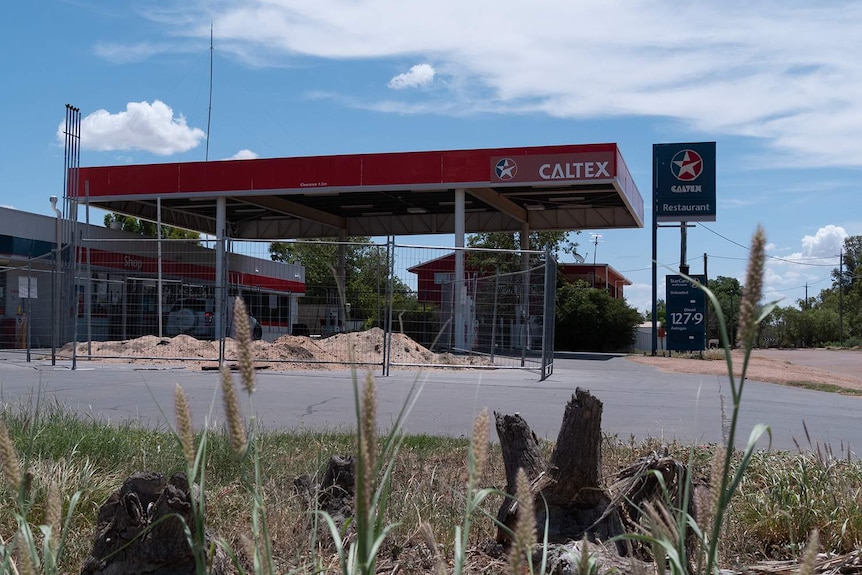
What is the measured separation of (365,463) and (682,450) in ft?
14.8

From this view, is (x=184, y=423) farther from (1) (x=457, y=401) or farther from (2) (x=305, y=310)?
(2) (x=305, y=310)

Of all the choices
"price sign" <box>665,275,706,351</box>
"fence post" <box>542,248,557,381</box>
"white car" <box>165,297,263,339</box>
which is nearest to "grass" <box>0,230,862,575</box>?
"fence post" <box>542,248,557,381</box>

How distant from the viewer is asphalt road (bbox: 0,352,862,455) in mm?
7988

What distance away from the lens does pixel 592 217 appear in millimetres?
33656

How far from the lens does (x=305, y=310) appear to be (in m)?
15.9

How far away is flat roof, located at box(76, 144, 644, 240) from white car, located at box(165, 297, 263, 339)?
850 cm

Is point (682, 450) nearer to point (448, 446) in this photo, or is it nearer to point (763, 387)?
point (448, 446)

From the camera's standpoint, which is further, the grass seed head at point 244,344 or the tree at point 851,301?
the tree at point 851,301

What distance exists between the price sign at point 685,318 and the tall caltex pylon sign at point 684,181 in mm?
2608

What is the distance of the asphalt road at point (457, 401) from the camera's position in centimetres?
799

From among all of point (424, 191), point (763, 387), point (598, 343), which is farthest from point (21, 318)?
point (598, 343)

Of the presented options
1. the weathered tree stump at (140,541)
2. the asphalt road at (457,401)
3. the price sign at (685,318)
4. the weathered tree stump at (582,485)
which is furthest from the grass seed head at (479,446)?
the price sign at (685,318)

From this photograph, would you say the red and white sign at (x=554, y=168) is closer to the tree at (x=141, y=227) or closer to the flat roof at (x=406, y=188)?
the flat roof at (x=406, y=188)

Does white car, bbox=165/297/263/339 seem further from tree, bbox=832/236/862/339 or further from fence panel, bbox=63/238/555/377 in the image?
tree, bbox=832/236/862/339
